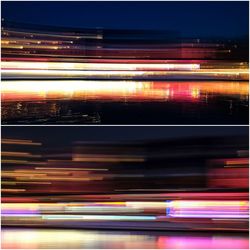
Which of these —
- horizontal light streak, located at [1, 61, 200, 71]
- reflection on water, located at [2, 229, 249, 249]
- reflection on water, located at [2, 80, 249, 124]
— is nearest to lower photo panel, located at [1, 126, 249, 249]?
reflection on water, located at [2, 229, 249, 249]

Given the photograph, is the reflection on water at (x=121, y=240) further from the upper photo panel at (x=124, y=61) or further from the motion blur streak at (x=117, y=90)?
the motion blur streak at (x=117, y=90)

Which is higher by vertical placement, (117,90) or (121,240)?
(117,90)

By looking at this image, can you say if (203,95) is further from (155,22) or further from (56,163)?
(56,163)

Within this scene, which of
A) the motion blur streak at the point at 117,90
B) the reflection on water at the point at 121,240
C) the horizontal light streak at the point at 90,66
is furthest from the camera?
the motion blur streak at the point at 117,90

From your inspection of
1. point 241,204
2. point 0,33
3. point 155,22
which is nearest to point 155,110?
point 155,22

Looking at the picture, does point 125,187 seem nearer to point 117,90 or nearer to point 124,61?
point 124,61

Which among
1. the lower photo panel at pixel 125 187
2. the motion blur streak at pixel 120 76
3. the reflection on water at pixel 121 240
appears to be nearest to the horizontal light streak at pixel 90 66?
the motion blur streak at pixel 120 76

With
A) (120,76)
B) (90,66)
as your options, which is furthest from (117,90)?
(90,66)

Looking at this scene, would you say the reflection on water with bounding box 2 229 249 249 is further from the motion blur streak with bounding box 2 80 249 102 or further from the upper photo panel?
the motion blur streak with bounding box 2 80 249 102
